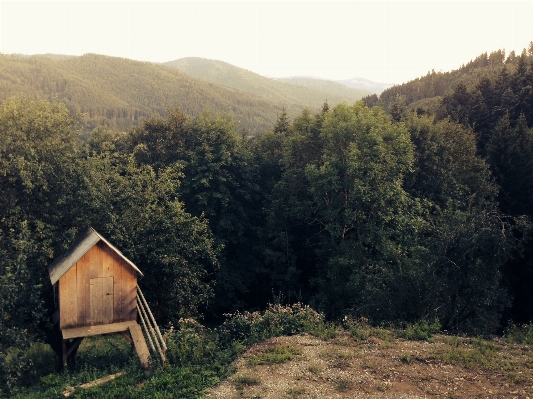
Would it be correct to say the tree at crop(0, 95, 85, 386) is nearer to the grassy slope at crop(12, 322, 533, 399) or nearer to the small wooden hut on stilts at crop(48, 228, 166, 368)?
the small wooden hut on stilts at crop(48, 228, 166, 368)

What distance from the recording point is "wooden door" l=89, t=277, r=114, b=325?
16967mm

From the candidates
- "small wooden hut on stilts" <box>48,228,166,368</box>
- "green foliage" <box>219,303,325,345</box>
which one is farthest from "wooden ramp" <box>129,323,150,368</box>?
"green foliage" <box>219,303,325,345</box>

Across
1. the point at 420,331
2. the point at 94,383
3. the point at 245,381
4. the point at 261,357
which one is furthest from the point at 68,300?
the point at 420,331

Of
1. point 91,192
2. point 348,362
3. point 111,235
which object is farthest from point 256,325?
point 91,192

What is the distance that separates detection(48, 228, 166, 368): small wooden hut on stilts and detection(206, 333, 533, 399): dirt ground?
575 cm

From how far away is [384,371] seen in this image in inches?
485

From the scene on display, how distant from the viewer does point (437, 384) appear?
11508 mm

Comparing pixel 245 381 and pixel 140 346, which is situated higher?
pixel 245 381

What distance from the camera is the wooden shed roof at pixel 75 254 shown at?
16.4 meters

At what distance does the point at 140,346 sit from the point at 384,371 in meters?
9.17

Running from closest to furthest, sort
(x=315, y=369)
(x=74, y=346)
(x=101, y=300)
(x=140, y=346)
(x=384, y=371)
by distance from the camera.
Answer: (x=384, y=371) < (x=315, y=369) < (x=140, y=346) < (x=101, y=300) < (x=74, y=346)

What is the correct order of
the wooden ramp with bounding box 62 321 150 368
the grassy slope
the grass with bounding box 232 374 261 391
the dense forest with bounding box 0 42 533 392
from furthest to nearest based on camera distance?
the dense forest with bounding box 0 42 533 392 < the wooden ramp with bounding box 62 321 150 368 < the grass with bounding box 232 374 261 391 < the grassy slope

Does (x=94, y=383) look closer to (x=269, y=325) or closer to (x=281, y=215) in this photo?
(x=269, y=325)

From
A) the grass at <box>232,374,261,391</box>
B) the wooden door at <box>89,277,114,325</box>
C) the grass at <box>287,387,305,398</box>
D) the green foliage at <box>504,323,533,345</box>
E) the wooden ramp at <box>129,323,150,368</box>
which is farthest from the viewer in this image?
the wooden door at <box>89,277,114,325</box>
